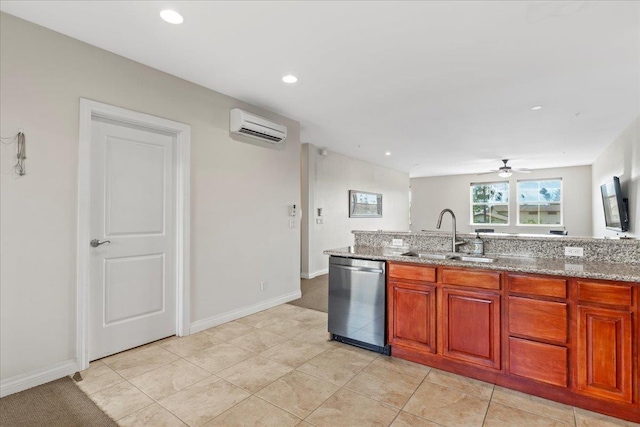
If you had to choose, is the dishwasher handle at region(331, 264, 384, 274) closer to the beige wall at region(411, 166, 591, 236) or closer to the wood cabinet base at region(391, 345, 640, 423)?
the wood cabinet base at region(391, 345, 640, 423)

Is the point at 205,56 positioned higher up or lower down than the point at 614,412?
higher up

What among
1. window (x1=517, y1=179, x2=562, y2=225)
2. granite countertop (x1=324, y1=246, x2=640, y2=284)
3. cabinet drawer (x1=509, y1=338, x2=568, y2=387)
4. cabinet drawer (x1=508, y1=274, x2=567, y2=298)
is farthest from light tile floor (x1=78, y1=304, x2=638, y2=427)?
window (x1=517, y1=179, x2=562, y2=225)

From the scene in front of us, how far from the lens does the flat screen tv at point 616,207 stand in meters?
4.73

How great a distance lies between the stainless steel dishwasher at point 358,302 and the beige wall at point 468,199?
26.9 feet

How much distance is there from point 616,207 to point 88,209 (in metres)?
6.98

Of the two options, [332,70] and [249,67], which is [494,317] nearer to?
[332,70]

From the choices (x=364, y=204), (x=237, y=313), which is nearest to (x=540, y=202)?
(x=364, y=204)

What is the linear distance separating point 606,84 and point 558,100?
48cm

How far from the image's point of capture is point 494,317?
2.33 m

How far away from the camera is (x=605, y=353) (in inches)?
77.6

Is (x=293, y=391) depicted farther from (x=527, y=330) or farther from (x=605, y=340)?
(x=605, y=340)

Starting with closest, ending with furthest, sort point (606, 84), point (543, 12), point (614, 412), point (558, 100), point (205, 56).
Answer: point (614, 412)
point (543, 12)
point (205, 56)
point (606, 84)
point (558, 100)

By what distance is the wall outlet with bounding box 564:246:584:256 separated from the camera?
2467 millimetres

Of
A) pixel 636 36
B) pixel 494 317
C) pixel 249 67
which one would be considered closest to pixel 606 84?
pixel 636 36
